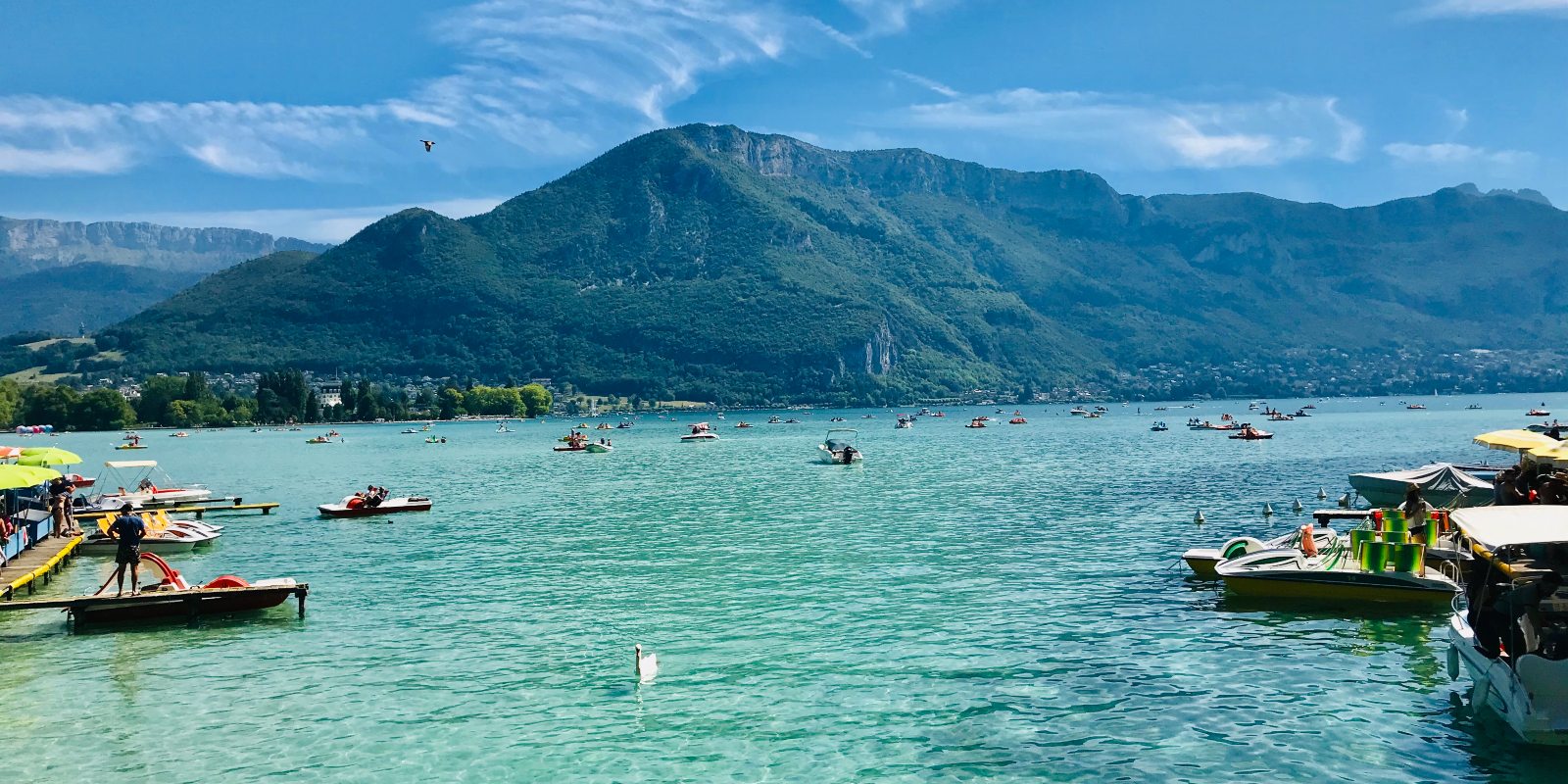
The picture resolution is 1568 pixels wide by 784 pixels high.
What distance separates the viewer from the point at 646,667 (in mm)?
21781

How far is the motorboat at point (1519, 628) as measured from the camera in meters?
15.8

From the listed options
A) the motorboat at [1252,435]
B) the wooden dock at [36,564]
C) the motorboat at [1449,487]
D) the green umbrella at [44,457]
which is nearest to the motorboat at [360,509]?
the green umbrella at [44,457]

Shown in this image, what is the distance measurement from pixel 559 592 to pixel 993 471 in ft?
170

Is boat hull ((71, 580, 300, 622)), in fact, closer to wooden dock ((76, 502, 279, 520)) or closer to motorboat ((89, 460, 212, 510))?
motorboat ((89, 460, 212, 510))

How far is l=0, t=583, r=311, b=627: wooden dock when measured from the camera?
27047 millimetres

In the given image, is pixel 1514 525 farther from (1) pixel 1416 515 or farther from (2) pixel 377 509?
(2) pixel 377 509

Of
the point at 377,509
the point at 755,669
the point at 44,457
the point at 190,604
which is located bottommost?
the point at 755,669

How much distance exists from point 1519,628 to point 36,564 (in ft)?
126

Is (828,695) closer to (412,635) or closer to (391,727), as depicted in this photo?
(391,727)

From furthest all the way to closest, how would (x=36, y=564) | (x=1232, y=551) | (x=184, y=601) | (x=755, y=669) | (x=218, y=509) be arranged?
1. (x=218, y=509)
2. (x=36, y=564)
3. (x=1232, y=551)
4. (x=184, y=601)
5. (x=755, y=669)

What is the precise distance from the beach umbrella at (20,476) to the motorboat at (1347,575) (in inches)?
1313

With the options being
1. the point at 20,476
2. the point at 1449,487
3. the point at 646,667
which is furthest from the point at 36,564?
the point at 1449,487

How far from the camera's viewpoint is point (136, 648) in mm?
25281

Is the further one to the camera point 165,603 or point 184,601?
point 184,601
